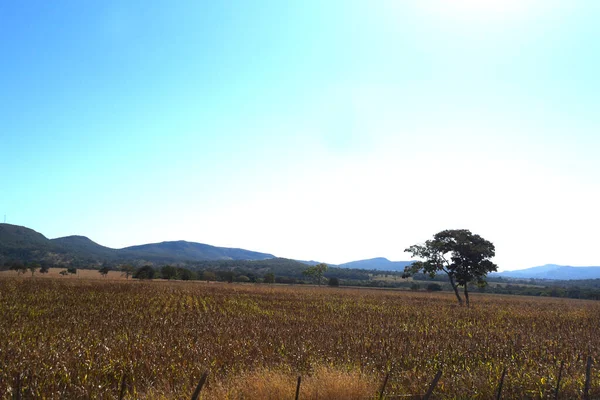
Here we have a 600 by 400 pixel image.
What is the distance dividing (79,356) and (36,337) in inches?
203

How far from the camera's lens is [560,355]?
16188 millimetres

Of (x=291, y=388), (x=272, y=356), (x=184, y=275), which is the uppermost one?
(x=184, y=275)

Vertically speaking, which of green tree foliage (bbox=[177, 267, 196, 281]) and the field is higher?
green tree foliage (bbox=[177, 267, 196, 281])

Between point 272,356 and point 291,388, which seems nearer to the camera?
point 291,388

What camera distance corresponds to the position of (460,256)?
48.2 meters

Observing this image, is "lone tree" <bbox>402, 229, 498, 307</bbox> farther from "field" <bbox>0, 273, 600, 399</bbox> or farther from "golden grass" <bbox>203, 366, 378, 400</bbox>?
"golden grass" <bbox>203, 366, 378, 400</bbox>


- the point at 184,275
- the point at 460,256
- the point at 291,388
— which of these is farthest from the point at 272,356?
the point at 184,275

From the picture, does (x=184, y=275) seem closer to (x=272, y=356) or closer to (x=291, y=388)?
(x=272, y=356)

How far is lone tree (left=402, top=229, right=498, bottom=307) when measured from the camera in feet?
156

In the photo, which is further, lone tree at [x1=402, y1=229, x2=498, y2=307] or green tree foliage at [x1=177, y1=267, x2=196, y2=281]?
green tree foliage at [x1=177, y1=267, x2=196, y2=281]

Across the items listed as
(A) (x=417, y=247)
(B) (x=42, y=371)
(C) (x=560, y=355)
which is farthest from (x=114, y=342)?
(A) (x=417, y=247)

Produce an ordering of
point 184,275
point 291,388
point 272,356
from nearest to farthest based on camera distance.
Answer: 1. point 291,388
2. point 272,356
3. point 184,275

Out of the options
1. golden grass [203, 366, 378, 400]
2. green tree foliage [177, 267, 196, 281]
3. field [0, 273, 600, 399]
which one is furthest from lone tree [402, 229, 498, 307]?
green tree foliage [177, 267, 196, 281]

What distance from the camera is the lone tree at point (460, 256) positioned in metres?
47.4
